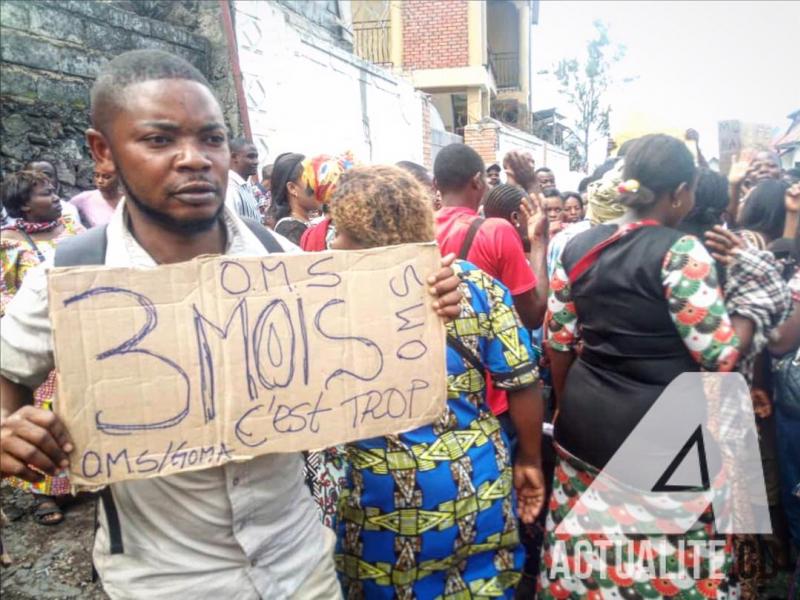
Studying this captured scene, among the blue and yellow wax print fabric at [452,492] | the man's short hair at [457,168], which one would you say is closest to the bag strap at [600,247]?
the blue and yellow wax print fabric at [452,492]

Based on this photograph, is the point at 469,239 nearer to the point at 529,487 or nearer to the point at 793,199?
the point at 529,487

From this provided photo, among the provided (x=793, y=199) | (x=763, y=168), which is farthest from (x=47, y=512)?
(x=763, y=168)

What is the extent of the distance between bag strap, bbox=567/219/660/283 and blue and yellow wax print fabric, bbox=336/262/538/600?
31 centimetres

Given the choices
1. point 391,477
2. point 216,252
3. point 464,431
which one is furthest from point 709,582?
point 216,252

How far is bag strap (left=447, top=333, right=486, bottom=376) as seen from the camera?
1.94 meters

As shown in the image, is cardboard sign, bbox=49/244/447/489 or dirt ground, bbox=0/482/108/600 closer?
cardboard sign, bbox=49/244/447/489

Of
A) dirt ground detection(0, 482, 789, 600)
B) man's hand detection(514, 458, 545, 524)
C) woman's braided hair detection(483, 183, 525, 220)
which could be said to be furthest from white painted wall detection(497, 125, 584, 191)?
man's hand detection(514, 458, 545, 524)

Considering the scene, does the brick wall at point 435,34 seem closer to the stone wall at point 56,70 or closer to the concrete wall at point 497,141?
the concrete wall at point 497,141

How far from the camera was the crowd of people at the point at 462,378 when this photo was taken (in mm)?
1406

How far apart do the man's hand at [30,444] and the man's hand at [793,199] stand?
3336 millimetres

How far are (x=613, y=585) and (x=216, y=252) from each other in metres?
1.73

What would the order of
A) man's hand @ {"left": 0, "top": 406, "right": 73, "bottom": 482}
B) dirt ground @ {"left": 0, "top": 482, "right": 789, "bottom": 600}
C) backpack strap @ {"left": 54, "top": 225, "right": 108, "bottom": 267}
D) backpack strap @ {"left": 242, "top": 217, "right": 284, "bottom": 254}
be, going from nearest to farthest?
man's hand @ {"left": 0, "top": 406, "right": 73, "bottom": 482}
backpack strap @ {"left": 54, "top": 225, "right": 108, "bottom": 267}
backpack strap @ {"left": 242, "top": 217, "right": 284, "bottom": 254}
dirt ground @ {"left": 0, "top": 482, "right": 789, "bottom": 600}

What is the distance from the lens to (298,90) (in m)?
7.67

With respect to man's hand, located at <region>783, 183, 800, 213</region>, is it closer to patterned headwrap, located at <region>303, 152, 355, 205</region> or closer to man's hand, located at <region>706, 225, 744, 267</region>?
man's hand, located at <region>706, 225, 744, 267</region>
